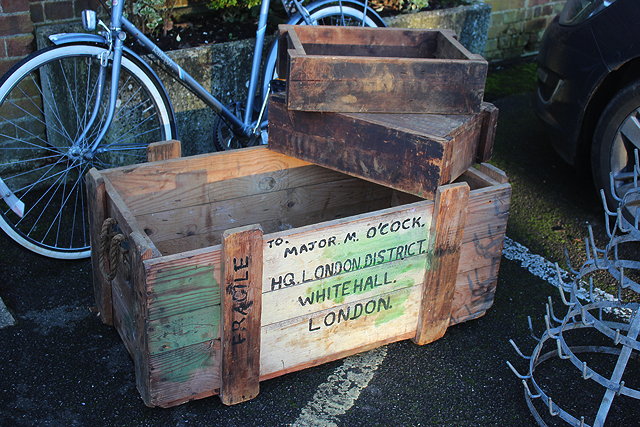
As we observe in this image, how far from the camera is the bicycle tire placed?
4.09 meters

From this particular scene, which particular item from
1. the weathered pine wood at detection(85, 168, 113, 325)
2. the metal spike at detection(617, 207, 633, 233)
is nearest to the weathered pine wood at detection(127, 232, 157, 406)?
the weathered pine wood at detection(85, 168, 113, 325)

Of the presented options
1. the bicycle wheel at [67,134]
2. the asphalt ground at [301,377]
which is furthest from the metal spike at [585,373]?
the bicycle wheel at [67,134]

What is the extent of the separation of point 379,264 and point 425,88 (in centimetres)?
77

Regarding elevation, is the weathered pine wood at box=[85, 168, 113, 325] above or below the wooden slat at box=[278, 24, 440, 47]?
below

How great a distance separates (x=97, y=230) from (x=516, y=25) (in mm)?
4498

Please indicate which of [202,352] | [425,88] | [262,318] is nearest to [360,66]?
[425,88]

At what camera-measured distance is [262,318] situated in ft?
8.97

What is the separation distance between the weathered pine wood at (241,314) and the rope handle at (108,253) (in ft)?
1.56

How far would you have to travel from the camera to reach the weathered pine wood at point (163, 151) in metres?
3.10

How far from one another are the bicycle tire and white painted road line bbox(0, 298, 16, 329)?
1.39 metres

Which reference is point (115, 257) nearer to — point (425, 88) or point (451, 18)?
point (425, 88)

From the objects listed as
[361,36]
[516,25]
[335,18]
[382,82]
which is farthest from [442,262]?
[516,25]

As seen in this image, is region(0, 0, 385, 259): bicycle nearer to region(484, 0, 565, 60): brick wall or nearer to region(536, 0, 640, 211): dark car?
region(536, 0, 640, 211): dark car

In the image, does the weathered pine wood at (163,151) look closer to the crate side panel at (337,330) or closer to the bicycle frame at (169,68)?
the bicycle frame at (169,68)
